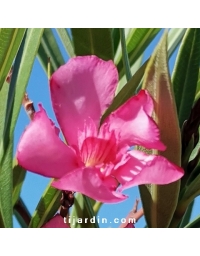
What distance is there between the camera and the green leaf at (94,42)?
22.0 inches

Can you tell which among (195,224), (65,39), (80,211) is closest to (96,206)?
(80,211)

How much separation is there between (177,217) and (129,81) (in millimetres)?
175

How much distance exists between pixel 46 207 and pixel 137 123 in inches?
7.6

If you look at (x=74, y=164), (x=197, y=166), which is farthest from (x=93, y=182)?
(x=197, y=166)

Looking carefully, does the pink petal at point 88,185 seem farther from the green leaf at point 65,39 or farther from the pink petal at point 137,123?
the green leaf at point 65,39

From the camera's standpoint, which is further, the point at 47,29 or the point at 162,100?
the point at 47,29

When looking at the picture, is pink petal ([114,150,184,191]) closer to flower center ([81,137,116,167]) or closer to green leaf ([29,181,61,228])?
flower center ([81,137,116,167])

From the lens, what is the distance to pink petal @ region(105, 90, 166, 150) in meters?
0.47

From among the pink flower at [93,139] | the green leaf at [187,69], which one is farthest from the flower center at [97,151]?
the green leaf at [187,69]

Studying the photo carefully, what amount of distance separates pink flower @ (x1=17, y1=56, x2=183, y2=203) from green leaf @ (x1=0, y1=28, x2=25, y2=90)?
0.29 ft

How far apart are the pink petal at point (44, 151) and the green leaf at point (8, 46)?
12 centimetres

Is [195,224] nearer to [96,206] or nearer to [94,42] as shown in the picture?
[96,206]
